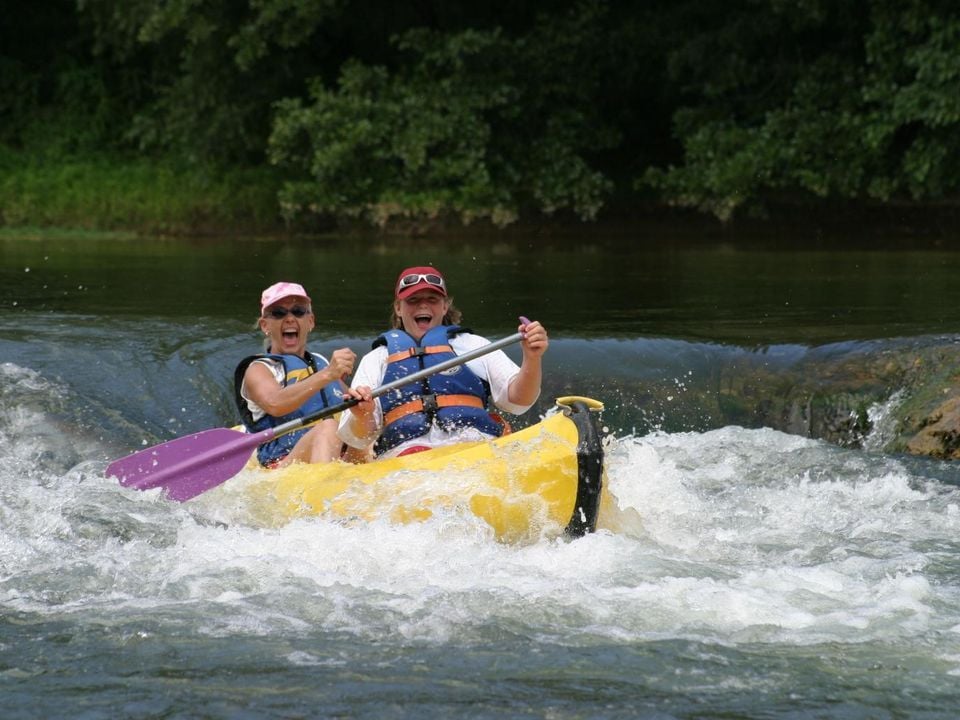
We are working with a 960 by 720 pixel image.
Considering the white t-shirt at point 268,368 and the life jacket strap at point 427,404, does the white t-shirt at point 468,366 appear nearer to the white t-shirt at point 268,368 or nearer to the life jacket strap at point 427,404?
the life jacket strap at point 427,404

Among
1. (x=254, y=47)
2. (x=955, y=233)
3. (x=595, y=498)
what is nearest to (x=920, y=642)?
(x=595, y=498)

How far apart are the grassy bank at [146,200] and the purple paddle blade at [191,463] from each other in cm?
1286

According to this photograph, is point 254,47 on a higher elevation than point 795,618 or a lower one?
higher

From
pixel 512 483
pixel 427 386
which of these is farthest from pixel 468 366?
pixel 512 483

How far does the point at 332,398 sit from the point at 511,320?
12.6ft

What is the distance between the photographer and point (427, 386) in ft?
18.8

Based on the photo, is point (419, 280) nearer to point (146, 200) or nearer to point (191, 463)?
point (191, 463)

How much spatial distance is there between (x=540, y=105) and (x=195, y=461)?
1238 cm

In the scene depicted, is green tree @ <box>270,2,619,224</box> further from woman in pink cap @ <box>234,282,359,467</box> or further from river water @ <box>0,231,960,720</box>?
woman in pink cap @ <box>234,282,359,467</box>

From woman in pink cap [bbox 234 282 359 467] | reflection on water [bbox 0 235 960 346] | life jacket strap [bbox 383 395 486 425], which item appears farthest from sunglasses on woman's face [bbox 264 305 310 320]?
reflection on water [bbox 0 235 960 346]

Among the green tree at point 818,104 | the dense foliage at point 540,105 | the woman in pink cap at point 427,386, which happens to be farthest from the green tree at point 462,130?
the woman in pink cap at point 427,386

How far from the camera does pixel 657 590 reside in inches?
187

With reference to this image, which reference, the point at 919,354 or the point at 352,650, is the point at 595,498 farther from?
the point at 919,354

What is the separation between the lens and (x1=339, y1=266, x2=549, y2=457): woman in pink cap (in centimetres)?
569
